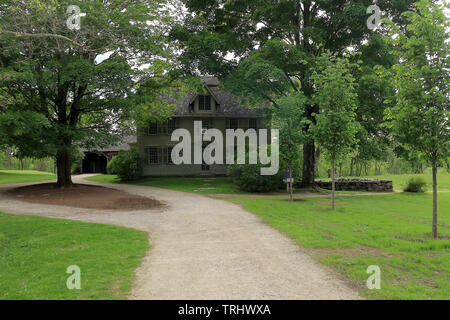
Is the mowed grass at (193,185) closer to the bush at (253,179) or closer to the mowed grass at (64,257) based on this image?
the bush at (253,179)

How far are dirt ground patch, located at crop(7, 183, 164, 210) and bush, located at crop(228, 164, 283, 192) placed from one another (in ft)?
24.6

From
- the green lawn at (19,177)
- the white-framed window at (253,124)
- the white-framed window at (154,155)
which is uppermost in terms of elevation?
the white-framed window at (253,124)

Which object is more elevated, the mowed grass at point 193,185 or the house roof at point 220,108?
the house roof at point 220,108

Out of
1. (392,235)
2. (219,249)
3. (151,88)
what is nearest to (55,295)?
(219,249)

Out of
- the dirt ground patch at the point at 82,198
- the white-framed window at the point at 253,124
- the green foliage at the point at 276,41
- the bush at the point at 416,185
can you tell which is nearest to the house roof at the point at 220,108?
the white-framed window at the point at 253,124

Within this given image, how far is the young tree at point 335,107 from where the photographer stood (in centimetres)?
1416

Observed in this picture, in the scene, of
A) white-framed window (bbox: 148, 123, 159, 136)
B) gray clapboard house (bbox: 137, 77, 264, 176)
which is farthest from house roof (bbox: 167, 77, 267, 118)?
white-framed window (bbox: 148, 123, 159, 136)

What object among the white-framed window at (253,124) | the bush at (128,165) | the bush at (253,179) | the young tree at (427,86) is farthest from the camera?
the white-framed window at (253,124)

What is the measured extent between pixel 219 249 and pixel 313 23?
19765 millimetres

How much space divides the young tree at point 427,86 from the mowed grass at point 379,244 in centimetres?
155

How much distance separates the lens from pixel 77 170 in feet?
150

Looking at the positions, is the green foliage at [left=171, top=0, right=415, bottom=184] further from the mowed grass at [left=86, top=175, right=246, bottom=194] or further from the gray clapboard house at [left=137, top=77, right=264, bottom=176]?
the gray clapboard house at [left=137, top=77, right=264, bottom=176]

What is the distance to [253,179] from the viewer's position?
73.8 ft
